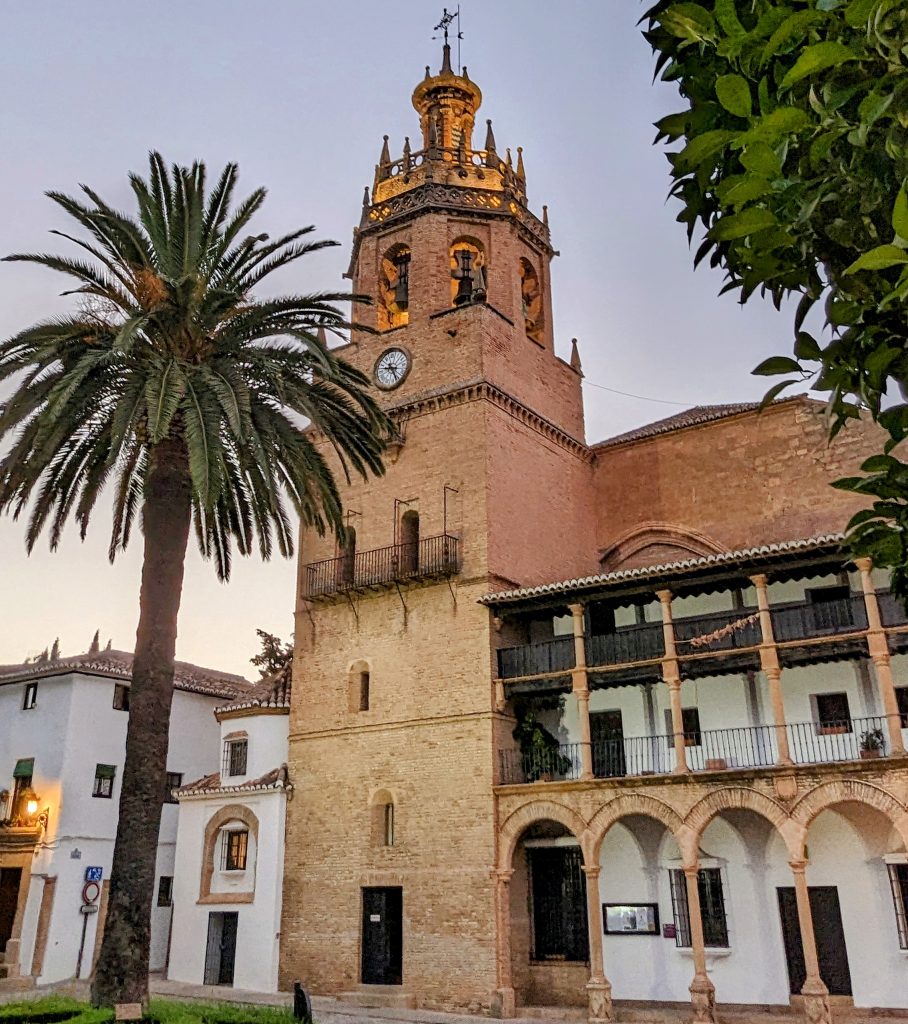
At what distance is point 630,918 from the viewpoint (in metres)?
20.4

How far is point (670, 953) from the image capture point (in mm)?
19734

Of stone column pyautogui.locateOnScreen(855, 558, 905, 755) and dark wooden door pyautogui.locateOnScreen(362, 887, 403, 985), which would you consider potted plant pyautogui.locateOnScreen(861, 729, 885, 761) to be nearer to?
stone column pyautogui.locateOnScreen(855, 558, 905, 755)

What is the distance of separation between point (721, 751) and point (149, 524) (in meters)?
12.6

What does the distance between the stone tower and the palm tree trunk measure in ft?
27.8

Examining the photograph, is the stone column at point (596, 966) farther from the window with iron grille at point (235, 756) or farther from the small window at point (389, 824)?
the window with iron grille at point (235, 756)

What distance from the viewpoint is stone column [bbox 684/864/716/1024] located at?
57.4 feet

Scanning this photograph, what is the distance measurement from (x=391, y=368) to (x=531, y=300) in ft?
16.5

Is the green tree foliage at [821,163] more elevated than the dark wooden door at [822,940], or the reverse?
the green tree foliage at [821,163]

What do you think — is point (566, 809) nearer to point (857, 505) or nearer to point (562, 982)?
point (562, 982)

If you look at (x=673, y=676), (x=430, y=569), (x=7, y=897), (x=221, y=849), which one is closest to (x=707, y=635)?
(x=673, y=676)

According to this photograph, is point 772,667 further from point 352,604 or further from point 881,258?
point 881,258

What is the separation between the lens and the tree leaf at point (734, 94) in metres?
2.37

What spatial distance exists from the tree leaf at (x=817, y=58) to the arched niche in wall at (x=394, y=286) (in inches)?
983

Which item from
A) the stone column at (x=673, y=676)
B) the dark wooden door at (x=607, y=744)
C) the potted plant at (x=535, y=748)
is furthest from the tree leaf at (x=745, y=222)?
the dark wooden door at (x=607, y=744)
